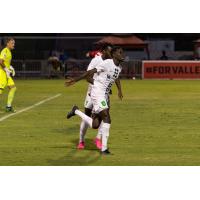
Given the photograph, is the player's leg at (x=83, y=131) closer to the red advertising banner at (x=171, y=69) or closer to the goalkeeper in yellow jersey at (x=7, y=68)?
the goalkeeper in yellow jersey at (x=7, y=68)

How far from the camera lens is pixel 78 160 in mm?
12156

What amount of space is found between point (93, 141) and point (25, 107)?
30.2 feet

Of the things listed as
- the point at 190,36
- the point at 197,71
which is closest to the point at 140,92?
the point at 197,71

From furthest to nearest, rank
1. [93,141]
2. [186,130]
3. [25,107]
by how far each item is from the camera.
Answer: [25,107] → [186,130] → [93,141]

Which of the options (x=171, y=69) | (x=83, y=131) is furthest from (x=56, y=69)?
(x=83, y=131)

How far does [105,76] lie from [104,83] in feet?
0.52

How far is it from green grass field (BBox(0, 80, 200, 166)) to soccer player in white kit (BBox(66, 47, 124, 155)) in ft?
1.87

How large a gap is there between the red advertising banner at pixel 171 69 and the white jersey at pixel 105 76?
3441 cm

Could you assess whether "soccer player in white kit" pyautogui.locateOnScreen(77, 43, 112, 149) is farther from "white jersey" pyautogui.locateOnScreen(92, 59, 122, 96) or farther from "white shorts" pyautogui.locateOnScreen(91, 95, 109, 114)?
"white shorts" pyautogui.locateOnScreen(91, 95, 109, 114)

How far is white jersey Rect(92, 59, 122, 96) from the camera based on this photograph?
12570mm

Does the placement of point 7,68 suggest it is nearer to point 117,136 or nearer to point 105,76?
point 117,136

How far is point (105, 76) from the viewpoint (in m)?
12.7
